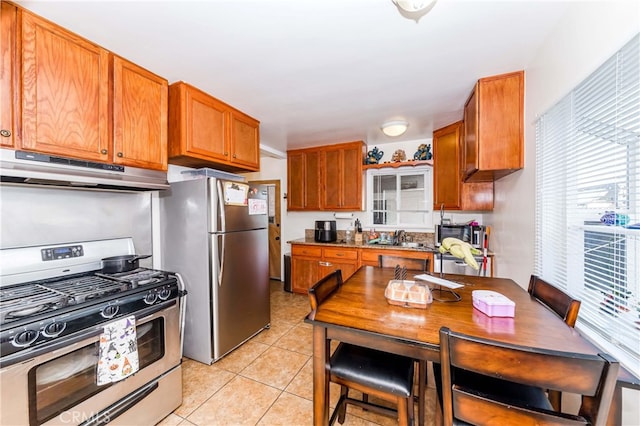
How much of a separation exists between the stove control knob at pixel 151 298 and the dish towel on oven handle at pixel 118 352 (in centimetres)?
11

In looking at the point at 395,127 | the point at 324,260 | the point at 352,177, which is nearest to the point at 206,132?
Answer: the point at 395,127

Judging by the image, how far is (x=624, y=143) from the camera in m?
1.01

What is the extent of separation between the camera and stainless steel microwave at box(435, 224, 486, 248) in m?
3.01

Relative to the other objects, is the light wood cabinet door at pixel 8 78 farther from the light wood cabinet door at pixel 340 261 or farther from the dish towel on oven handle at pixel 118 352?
the light wood cabinet door at pixel 340 261

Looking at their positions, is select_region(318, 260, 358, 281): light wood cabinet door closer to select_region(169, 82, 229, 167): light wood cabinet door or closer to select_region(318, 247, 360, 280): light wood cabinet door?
select_region(318, 247, 360, 280): light wood cabinet door

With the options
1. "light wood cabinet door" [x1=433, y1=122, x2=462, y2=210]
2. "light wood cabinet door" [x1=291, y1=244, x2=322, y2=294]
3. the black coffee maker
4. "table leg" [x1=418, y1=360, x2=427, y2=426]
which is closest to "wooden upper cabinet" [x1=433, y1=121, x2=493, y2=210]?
"light wood cabinet door" [x1=433, y1=122, x2=462, y2=210]

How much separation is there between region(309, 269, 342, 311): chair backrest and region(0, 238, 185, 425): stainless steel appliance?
1011 millimetres

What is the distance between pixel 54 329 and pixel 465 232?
11.9 ft

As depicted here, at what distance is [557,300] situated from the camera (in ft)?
4.02

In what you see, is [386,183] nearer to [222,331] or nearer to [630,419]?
[222,331]

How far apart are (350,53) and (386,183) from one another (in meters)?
2.56

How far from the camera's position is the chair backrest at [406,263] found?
204 centimetres

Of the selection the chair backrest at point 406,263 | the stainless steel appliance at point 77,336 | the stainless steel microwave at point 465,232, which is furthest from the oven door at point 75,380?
the stainless steel microwave at point 465,232

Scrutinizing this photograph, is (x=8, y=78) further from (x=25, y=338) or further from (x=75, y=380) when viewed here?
(x=75, y=380)
